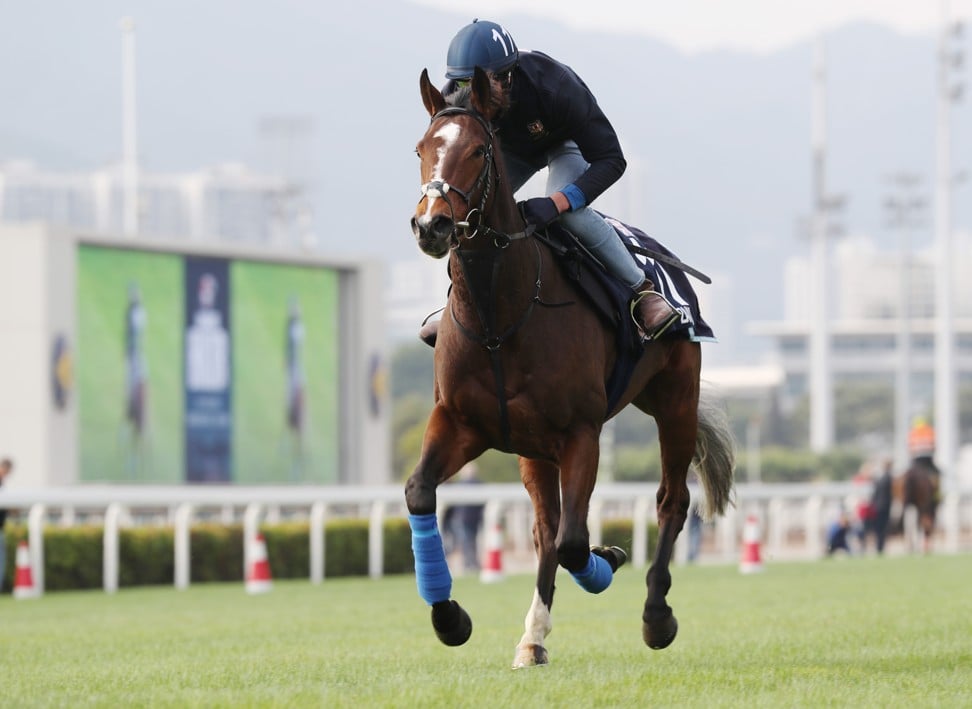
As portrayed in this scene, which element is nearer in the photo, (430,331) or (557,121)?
(557,121)

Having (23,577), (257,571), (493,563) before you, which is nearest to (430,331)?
(257,571)

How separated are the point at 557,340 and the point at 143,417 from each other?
65.7 feet

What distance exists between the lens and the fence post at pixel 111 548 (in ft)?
52.9

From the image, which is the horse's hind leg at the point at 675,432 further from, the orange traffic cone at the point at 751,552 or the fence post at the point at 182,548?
the orange traffic cone at the point at 751,552

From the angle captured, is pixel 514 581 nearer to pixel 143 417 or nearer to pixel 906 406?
pixel 143 417

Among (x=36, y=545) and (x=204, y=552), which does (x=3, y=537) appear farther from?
(x=204, y=552)

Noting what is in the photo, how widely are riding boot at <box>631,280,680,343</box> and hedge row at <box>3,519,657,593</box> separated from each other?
897 cm

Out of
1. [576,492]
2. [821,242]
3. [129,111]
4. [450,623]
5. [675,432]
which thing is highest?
[129,111]

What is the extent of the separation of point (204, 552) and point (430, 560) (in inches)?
494

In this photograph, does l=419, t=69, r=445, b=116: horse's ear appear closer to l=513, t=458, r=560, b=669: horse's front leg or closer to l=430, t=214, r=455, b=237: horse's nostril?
l=430, t=214, r=455, b=237: horse's nostril

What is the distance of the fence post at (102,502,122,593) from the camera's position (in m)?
16.1

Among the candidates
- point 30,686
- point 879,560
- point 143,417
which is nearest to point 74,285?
point 143,417

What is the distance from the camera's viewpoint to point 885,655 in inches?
272

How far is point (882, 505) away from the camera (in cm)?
2423
